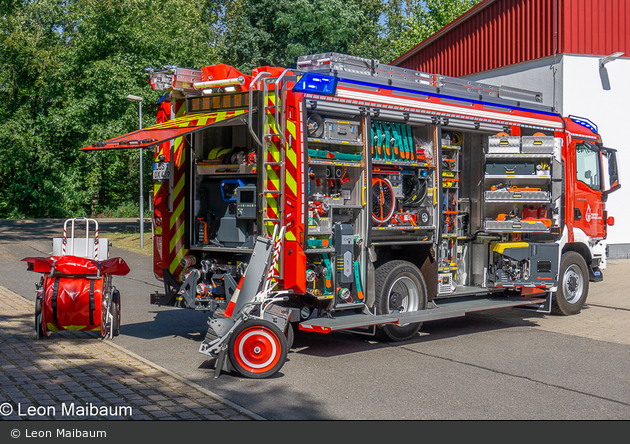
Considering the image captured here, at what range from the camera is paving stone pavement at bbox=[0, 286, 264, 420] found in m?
5.63

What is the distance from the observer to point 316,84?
7.75 meters

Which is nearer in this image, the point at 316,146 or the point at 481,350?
the point at 316,146

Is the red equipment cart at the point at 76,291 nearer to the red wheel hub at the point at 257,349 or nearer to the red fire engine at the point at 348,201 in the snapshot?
the red fire engine at the point at 348,201

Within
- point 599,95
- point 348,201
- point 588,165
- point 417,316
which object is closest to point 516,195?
point 588,165

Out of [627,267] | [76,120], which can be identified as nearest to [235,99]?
[627,267]

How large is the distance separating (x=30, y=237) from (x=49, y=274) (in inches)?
780

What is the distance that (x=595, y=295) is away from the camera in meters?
13.8

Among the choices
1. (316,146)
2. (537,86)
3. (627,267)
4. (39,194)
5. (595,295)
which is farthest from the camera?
(39,194)

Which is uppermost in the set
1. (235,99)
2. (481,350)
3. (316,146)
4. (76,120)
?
(76,120)

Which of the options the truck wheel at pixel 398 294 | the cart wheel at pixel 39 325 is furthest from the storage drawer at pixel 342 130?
the cart wheel at pixel 39 325

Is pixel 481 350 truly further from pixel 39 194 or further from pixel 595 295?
pixel 39 194

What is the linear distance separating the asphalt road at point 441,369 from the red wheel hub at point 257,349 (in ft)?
0.56

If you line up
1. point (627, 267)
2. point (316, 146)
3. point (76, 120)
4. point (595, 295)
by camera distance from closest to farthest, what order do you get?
1. point (316, 146)
2. point (595, 295)
3. point (627, 267)
4. point (76, 120)

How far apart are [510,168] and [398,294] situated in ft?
9.50
